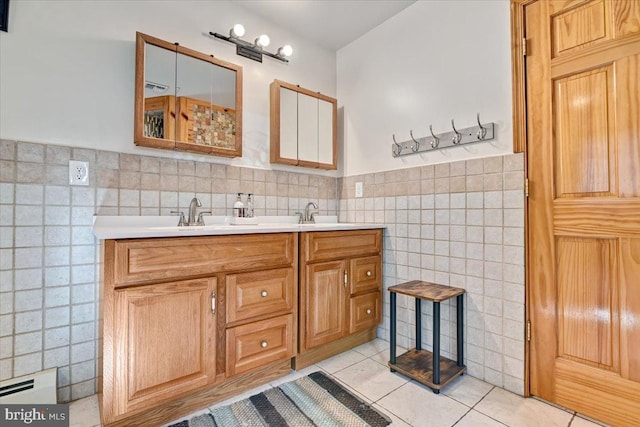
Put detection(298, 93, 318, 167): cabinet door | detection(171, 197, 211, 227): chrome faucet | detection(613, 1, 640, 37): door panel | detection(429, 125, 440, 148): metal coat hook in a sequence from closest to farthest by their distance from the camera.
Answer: detection(613, 1, 640, 37): door panel
detection(171, 197, 211, 227): chrome faucet
detection(429, 125, 440, 148): metal coat hook
detection(298, 93, 318, 167): cabinet door

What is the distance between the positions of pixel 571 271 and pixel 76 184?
8.12 ft

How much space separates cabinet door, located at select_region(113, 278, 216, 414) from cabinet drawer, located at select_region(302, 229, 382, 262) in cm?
58

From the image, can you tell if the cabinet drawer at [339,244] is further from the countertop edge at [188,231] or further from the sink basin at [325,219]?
the sink basin at [325,219]

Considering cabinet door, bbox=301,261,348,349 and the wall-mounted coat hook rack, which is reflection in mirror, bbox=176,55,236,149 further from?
the wall-mounted coat hook rack

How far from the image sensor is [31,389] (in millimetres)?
1360

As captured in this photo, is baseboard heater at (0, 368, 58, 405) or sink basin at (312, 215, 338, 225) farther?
sink basin at (312, 215, 338, 225)

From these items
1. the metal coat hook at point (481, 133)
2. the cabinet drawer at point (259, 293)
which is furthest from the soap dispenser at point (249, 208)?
the metal coat hook at point (481, 133)

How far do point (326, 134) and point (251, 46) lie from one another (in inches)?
32.8

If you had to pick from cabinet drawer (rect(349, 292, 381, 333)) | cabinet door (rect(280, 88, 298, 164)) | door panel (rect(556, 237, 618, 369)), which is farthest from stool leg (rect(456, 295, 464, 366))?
cabinet door (rect(280, 88, 298, 164))

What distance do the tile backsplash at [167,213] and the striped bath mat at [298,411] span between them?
716mm

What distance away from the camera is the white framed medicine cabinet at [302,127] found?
2.19 metres

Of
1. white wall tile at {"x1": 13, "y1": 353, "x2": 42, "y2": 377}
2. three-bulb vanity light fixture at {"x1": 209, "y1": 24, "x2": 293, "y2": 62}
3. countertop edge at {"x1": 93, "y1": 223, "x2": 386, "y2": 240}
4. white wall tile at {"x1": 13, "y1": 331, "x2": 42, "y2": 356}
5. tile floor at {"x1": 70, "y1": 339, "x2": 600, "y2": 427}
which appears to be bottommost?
tile floor at {"x1": 70, "y1": 339, "x2": 600, "y2": 427}

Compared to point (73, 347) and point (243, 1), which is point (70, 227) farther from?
point (243, 1)

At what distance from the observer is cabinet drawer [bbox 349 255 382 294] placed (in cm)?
199
